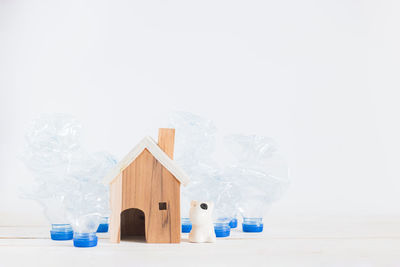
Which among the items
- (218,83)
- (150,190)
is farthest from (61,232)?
(218,83)

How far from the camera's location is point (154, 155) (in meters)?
1.34

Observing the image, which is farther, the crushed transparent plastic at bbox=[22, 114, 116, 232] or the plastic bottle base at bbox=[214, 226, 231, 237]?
the plastic bottle base at bbox=[214, 226, 231, 237]

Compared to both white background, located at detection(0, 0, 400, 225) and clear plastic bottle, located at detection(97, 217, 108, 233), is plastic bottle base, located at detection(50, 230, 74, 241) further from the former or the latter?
white background, located at detection(0, 0, 400, 225)

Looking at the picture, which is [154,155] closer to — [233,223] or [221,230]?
[221,230]

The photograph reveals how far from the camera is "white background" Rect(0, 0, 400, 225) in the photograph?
241 cm

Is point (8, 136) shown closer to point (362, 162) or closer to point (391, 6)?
point (362, 162)

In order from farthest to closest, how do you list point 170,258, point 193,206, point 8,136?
point 8,136
point 193,206
point 170,258

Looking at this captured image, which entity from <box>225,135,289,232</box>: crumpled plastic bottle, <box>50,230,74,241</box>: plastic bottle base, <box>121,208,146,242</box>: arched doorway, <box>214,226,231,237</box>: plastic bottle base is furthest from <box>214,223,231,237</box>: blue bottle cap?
<box>50,230,74,241</box>: plastic bottle base

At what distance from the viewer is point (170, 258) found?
1.19m

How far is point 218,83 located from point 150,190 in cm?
121

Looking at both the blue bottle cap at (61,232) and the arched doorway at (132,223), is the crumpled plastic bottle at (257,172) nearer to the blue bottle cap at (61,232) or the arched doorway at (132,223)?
the arched doorway at (132,223)

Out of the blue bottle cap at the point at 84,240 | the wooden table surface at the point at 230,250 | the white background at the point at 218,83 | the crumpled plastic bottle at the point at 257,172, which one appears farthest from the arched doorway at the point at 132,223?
the white background at the point at 218,83

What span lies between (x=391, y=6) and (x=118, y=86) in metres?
1.58

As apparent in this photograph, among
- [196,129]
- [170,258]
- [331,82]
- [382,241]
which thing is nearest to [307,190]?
[331,82]
